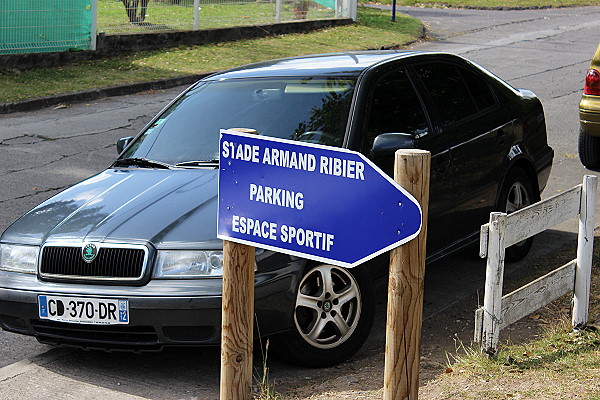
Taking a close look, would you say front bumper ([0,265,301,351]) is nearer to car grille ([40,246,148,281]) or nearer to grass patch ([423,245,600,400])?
car grille ([40,246,148,281])

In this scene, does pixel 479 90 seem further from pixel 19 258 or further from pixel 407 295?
pixel 407 295

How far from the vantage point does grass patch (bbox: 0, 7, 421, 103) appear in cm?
1545

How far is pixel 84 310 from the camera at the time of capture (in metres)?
5.05

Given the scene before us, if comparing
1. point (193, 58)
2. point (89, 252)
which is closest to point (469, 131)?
point (89, 252)

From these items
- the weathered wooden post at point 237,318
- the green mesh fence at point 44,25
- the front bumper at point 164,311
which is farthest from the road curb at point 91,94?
the weathered wooden post at point 237,318

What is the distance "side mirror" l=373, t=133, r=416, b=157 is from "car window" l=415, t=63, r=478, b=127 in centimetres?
93

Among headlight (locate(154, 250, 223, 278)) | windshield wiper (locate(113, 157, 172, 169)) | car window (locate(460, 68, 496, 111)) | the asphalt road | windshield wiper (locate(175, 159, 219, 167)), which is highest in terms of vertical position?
car window (locate(460, 68, 496, 111))

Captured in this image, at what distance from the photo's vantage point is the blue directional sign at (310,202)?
3.39 metres

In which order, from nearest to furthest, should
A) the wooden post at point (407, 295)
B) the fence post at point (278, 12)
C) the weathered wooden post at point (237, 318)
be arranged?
the wooden post at point (407, 295)
the weathered wooden post at point (237, 318)
the fence post at point (278, 12)

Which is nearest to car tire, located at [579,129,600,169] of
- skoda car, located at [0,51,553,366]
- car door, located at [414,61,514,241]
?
skoda car, located at [0,51,553,366]

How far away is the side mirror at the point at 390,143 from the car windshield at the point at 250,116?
12.3 inches

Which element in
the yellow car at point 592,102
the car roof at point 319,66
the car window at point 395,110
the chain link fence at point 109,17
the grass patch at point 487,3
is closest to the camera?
the car window at point 395,110

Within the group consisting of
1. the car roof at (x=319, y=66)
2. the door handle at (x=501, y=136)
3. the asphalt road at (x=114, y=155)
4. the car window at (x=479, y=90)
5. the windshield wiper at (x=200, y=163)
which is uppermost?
the car roof at (x=319, y=66)

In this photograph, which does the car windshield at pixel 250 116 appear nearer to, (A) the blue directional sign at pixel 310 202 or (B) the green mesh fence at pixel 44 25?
(A) the blue directional sign at pixel 310 202
